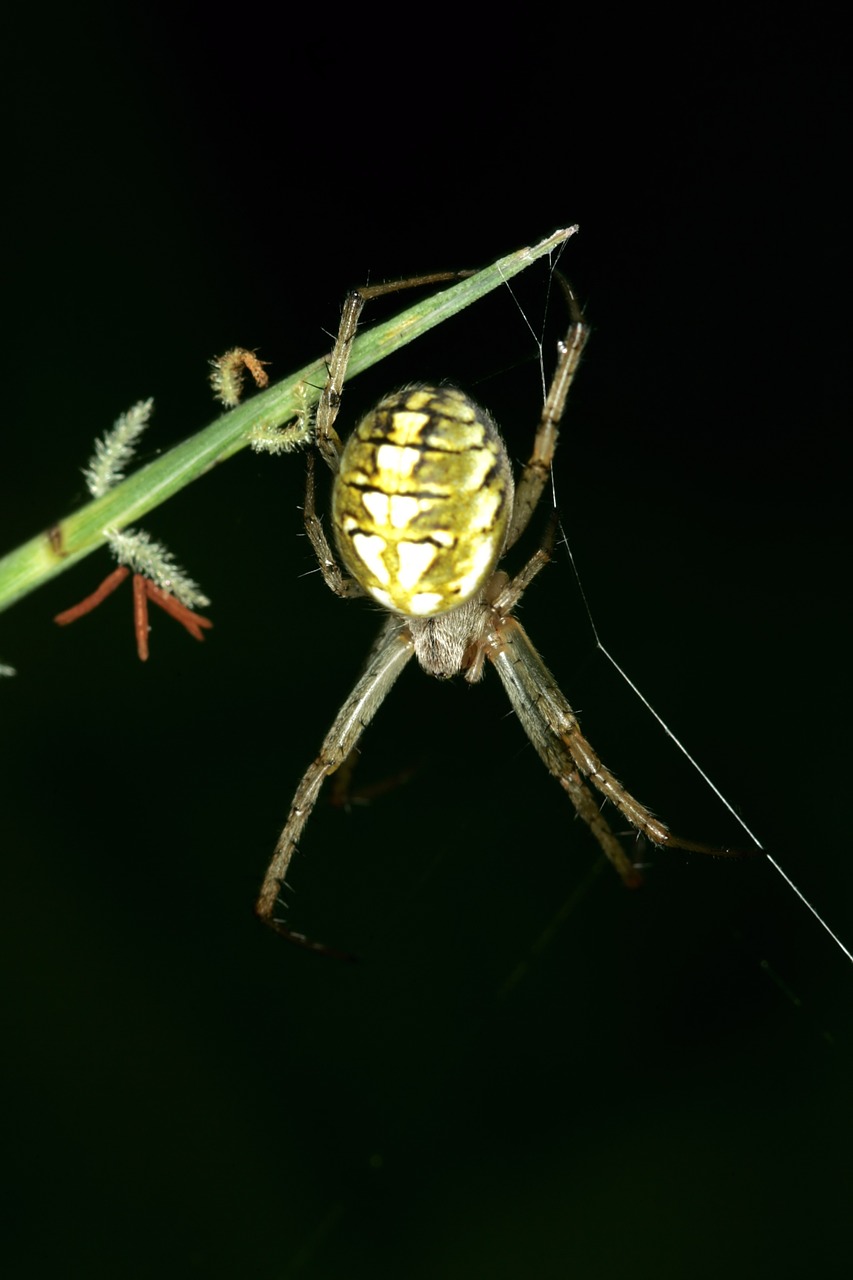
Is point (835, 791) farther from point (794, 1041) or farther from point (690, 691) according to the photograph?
point (794, 1041)

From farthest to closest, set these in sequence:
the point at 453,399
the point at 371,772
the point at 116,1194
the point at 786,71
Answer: the point at 371,772 → the point at 116,1194 → the point at 786,71 → the point at 453,399

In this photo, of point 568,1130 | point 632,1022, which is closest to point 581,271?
point 632,1022

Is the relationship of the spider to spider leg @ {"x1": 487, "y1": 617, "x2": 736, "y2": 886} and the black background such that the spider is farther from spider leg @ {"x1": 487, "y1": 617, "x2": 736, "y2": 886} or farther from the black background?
the black background

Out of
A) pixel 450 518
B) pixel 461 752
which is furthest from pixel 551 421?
pixel 461 752

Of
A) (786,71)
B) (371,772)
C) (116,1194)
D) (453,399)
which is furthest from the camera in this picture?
(371,772)

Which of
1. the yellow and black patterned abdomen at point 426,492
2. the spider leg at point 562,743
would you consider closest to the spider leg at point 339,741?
the spider leg at point 562,743

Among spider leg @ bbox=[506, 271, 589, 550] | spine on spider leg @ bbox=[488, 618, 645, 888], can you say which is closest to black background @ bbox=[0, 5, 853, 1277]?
spine on spider leg @ bbox=[488, 618, 645, 888]
